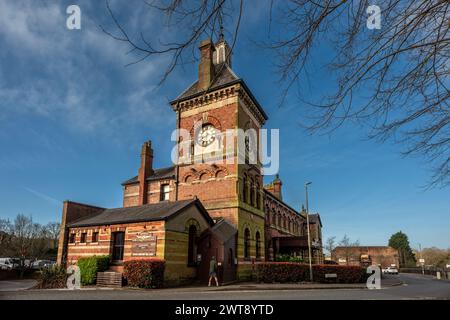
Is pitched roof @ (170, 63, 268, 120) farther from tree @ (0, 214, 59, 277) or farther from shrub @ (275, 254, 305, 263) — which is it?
tree @ (0, 214, 59, 277)

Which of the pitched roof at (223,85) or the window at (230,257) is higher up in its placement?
the pitched roof at (223,85)

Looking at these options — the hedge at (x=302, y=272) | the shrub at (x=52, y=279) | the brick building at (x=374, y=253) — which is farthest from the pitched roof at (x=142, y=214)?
the brick building at (x=374, y=253)

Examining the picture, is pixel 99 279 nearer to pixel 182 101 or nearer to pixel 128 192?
pixel 128 192

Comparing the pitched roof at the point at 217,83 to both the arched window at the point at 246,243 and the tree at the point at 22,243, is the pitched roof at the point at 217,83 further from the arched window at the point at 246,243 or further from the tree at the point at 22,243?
the tree at the point at 22,243

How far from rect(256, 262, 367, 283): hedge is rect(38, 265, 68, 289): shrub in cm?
1277

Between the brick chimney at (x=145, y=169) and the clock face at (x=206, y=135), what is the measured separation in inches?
295

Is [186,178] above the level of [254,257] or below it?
above

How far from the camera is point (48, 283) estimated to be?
18844 millimetres

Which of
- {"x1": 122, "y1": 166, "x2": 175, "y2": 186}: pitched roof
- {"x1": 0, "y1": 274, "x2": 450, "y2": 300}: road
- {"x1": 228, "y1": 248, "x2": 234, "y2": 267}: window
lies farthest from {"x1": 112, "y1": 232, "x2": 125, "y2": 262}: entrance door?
{"x1": 122, "y1": 166, "x2": 175, "y2": 186}: pitched roof

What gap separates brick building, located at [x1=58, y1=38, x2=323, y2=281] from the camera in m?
19.2

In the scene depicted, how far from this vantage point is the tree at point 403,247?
8196 cm

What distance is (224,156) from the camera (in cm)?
2408

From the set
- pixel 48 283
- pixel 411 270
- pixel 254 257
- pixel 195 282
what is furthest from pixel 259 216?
pixel 411 270

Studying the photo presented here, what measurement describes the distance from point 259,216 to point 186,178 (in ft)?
23.6
